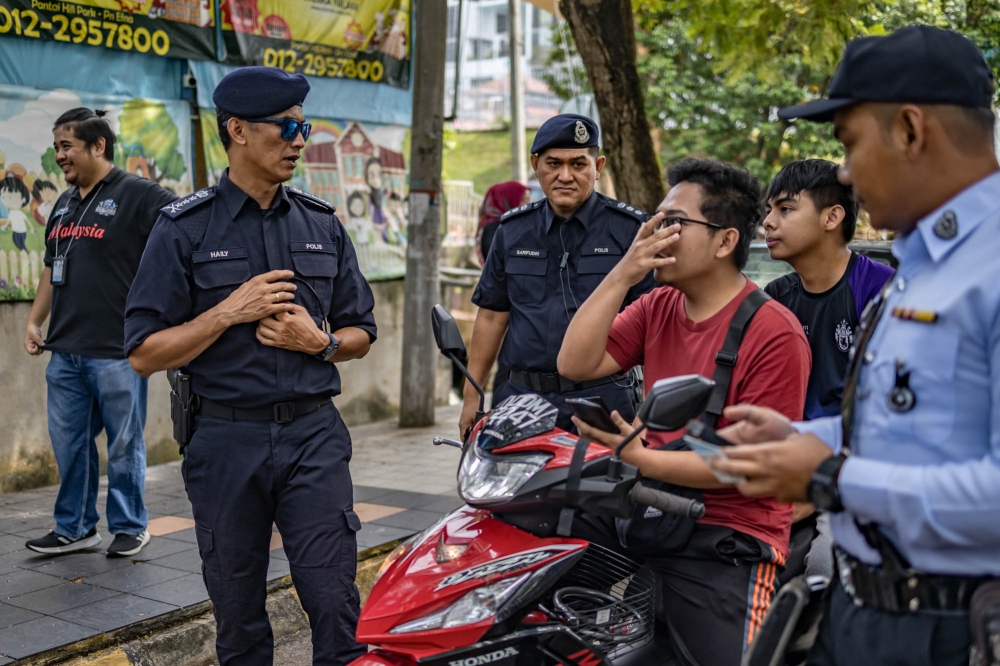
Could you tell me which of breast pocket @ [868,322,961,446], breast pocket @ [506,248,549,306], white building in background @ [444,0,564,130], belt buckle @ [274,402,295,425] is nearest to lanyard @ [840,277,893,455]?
breast pocket @ [868,322,961,446]

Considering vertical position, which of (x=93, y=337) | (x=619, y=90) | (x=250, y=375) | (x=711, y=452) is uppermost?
(x=619, y=90)

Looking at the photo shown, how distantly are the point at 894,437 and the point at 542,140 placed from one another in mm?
2973

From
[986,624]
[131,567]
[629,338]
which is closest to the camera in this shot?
[986,624]

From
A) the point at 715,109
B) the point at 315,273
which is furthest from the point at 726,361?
the point at 715,109

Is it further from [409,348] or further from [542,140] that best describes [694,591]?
[409,348]

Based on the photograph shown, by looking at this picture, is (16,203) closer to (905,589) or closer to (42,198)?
(42,198)

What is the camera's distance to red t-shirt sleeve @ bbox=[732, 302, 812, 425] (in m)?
2.54

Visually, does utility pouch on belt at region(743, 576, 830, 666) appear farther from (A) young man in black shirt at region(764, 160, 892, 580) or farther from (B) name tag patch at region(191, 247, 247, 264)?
(B) name tag patch at region(191, 247, 247, 264)

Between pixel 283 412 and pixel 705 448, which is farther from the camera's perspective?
pixel 283 412

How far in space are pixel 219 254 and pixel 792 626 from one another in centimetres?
212

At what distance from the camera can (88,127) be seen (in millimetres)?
5301

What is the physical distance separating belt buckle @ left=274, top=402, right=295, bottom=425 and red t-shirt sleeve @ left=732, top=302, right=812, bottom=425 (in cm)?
145

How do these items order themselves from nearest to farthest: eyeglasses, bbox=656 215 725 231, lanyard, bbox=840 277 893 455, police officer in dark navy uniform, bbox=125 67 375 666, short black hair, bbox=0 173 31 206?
lanyard, bbox=840 277 893 455
eyeglasses, bbox=656 215 725 231
police officer in dark navy uniform, bbox=125 67 375 666
short black hair, bbox=0 173 31 206

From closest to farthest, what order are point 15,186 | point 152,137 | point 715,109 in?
point 15,186
point 152,137
point 715,109
